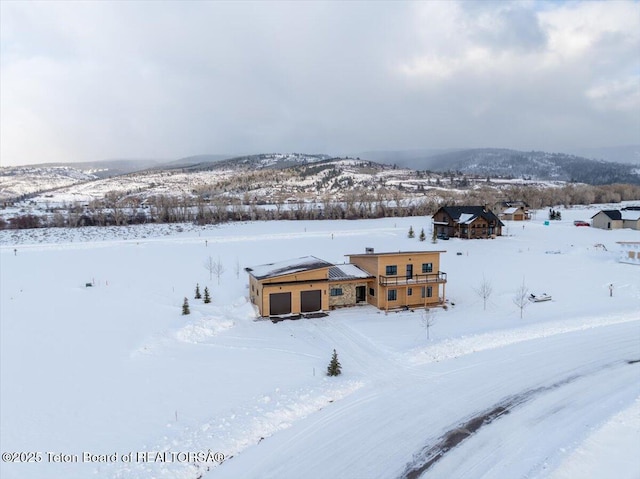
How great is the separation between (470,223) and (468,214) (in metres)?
2.00

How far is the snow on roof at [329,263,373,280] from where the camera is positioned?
1040 inches

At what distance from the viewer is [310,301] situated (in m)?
24.9

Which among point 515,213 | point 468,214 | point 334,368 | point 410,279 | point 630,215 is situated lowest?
point 334,368

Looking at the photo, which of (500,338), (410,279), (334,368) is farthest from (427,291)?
(334,368)

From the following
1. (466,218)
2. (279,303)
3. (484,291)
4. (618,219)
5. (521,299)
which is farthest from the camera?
(618,219)

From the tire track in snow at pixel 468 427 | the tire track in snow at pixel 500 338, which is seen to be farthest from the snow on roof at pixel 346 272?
the tire track in snow at pixel 468 427

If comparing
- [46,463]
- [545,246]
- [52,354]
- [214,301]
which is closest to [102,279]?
[214,301]

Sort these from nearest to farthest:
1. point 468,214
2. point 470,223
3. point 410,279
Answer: point 410,279
point 470,223
point 468,214

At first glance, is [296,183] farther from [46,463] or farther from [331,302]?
[46,463]

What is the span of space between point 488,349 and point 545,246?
1346 inches

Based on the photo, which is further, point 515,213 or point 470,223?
point 515,213

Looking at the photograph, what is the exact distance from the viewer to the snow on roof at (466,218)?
54531mm

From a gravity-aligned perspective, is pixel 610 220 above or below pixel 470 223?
below

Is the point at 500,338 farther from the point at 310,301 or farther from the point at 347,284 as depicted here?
the point at 310,301
